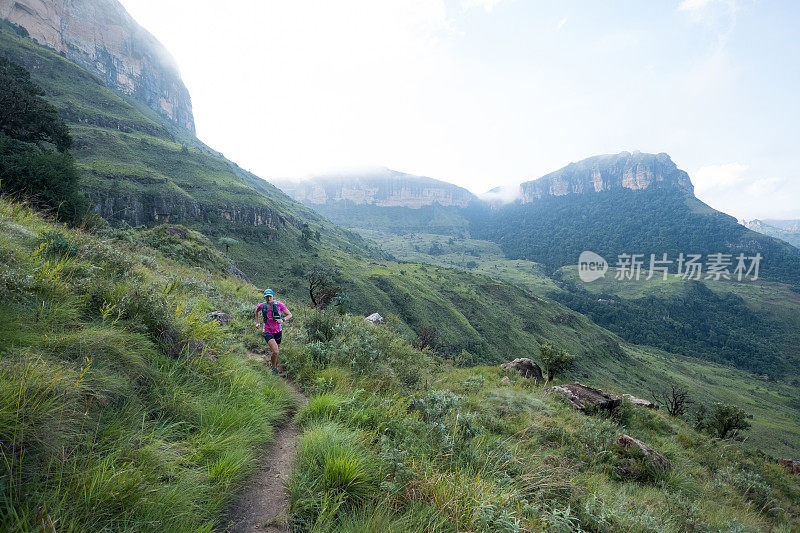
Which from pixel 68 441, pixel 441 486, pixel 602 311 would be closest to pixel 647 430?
pixel 441 486

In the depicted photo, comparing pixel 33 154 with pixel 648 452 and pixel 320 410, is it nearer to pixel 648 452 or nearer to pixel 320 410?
pixel 320 410

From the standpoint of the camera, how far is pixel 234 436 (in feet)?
10.7

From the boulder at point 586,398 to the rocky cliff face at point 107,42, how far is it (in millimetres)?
198795

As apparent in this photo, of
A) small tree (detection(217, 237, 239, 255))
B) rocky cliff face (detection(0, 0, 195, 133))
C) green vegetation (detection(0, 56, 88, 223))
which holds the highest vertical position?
rocky cliff face (detection(0, 0, 195, 133))

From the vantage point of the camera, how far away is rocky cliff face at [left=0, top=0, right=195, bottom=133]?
398ft

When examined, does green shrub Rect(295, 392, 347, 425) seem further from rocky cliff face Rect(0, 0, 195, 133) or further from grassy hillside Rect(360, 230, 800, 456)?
rocky cliff face Rect(0, 0, 195, 133)

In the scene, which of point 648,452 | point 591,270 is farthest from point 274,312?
point 591,270

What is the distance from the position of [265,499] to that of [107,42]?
24548 centimetres

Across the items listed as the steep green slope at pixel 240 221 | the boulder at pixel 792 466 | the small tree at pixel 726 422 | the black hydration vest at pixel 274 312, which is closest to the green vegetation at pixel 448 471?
the black hydration vest at pixel 274 312

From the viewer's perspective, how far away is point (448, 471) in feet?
10.9

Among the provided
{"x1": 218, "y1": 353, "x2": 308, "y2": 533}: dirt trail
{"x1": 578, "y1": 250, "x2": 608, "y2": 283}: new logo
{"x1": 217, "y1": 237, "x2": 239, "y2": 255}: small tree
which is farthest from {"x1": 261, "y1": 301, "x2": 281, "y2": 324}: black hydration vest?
{"x1": 578, "y1": 250, "x2": 608, "y2": 283}: new logo

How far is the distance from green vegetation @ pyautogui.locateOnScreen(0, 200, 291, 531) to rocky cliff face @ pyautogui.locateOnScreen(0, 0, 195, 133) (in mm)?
193297

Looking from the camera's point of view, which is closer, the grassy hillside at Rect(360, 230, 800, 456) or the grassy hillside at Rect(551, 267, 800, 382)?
the grassy hillside at Rect(360, 230, 800, 456)

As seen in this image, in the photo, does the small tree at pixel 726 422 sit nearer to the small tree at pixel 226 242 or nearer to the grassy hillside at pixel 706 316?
the small tree at pixel 226 242
